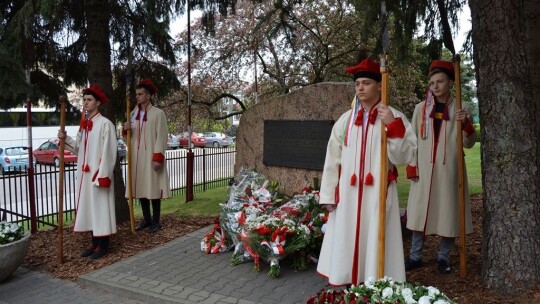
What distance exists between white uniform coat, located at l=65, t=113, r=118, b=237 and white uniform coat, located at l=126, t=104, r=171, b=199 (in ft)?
2.82

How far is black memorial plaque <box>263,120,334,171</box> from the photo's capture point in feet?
20.9

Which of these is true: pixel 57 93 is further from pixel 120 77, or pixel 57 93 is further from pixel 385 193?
pixel 385 193

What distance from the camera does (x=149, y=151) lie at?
6551 millimetres

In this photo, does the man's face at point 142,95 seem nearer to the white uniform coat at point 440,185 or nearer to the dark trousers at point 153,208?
the dark trousers at point 153,208

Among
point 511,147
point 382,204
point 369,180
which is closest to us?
point 382,204

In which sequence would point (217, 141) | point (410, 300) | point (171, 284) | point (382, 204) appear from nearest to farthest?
point (410, 300) → point (382, 204) → point (171, 284) → point (217, 141)

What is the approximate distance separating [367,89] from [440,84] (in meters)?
1.20

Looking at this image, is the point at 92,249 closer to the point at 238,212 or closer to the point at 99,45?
the point at 238,212

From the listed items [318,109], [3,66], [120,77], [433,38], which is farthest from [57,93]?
[433,38]

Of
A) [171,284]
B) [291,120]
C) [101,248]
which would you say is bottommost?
[171,284]

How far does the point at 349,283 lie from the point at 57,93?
251 inches

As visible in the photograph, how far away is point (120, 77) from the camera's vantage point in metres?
8.52

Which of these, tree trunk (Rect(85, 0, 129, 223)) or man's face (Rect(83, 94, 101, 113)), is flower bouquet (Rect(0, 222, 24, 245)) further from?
tree trunk (Rect(85, 0, 129, 223))

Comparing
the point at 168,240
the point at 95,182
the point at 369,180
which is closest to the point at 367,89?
the point at 369,180
